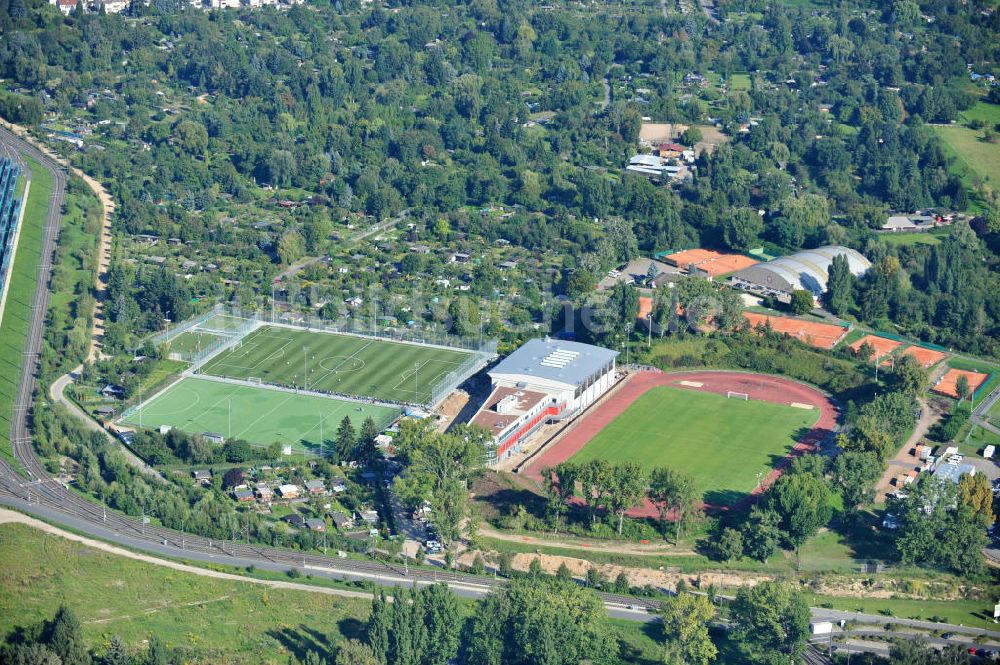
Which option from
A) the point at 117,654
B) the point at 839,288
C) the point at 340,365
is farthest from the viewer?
the point at 839,288

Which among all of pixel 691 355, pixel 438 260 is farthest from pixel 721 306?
pixel 438 260

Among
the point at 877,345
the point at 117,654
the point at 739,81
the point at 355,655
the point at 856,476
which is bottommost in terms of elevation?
the point at 739,81

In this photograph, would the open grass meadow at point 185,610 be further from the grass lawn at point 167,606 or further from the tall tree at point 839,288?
the tall tree at point 839,288

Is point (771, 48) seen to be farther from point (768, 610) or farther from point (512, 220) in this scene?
point (768, 610)

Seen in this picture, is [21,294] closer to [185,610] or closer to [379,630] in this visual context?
[185,610]

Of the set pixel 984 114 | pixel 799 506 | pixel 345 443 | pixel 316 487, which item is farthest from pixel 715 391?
pixel 984 114
